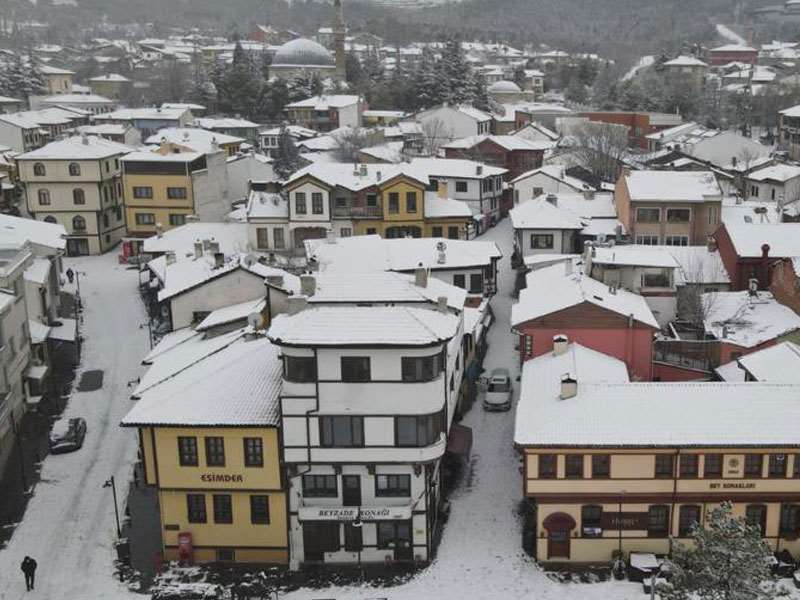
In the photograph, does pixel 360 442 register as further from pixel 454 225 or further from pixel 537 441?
pixel 454 225

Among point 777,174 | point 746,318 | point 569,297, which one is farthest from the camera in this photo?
point 777,174

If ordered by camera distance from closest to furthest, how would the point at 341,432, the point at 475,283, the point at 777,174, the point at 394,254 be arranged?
the point at 341,432
the point at 394,254
the point at 475,283
the point at 777,174

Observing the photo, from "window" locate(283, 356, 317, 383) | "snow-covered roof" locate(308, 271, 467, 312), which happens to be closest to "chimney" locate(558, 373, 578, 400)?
"snow-covered roof" locate(308, 271, 467, 312)

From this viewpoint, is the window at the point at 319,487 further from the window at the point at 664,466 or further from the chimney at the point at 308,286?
the window at the point at 664,466

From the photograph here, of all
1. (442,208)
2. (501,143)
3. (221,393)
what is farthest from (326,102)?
(221,393)

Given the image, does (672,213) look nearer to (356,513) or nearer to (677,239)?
(677,239)

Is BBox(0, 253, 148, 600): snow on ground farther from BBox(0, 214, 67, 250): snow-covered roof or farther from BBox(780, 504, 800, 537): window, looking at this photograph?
BBox(780, 504, 800, 537): window

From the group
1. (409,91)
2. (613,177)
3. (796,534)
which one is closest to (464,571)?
(796,534)
